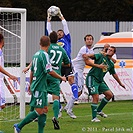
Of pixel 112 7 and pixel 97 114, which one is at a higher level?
pixel 112 7

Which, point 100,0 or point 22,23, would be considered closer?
point 22,23

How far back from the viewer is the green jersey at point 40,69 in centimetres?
1313

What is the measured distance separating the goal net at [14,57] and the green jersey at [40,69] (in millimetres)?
3724

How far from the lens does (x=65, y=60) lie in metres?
15.5

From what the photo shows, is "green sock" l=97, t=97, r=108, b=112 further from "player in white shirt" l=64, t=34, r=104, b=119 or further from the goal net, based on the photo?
the goal net

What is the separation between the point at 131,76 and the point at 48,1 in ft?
75.9

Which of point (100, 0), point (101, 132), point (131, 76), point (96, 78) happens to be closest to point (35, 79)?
point (101, 132)

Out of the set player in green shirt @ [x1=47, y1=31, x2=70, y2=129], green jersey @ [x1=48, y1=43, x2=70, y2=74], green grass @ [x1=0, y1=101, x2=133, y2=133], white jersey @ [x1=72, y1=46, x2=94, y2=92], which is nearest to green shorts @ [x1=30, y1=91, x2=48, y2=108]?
A: green grass @ [x1=0, y1=101, x2=133, y2=133]

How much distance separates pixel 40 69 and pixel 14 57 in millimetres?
6258

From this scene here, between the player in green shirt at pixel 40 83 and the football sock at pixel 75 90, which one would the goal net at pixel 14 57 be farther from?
the player in green shirt at pixel 40 83

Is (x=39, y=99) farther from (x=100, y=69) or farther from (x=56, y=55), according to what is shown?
(x=100, y=69)

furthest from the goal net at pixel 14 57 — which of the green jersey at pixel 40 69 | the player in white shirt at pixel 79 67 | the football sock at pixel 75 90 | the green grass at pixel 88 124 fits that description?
the green jersey at pixel 40 69

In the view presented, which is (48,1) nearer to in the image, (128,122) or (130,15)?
(130,15)

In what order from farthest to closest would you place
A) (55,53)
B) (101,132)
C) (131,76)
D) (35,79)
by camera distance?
(131,76) < (55,53) < (101,132) < (35,79)
